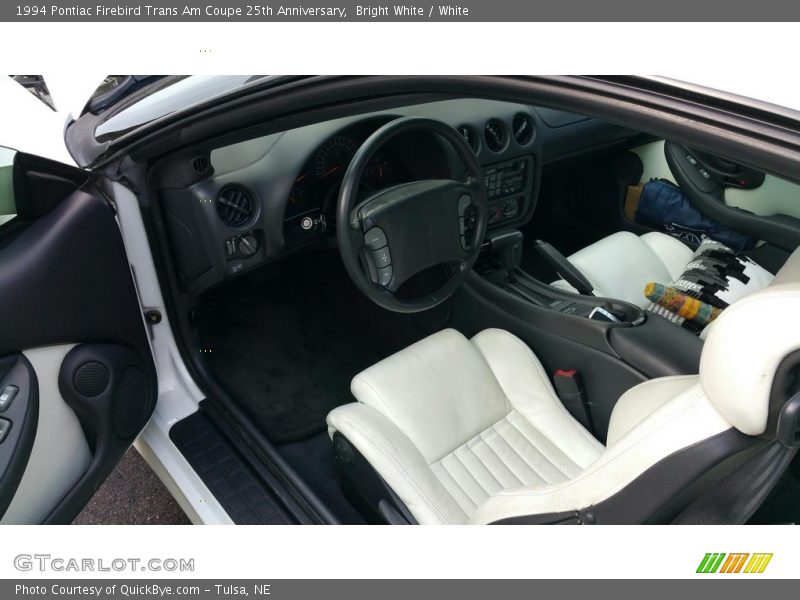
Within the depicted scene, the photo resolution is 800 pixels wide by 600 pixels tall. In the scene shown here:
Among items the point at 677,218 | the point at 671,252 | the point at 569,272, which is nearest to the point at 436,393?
the point at 569,272

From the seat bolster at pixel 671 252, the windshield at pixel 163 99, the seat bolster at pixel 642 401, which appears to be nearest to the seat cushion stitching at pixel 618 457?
the seat bolster at pixel 642 401

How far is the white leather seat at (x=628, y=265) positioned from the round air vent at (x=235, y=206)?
0.94 m

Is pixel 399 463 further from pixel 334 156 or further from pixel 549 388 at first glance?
pixel 334 156

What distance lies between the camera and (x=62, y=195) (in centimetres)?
128

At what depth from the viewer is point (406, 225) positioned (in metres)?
1.44

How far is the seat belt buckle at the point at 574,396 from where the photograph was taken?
4.93 ft

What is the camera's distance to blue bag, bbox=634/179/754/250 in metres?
2.24

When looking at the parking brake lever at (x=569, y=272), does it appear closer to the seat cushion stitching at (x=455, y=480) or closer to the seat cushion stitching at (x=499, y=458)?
the seat cushion stitching at (x=499, y=458)

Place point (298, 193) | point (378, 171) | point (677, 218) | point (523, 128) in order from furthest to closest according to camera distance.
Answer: point (677, 218), point (523, 128), point (378, 171), point (298, 193)

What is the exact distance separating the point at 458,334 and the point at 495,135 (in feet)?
2.89

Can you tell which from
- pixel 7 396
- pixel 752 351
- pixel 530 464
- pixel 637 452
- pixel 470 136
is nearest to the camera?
pixel 752 351

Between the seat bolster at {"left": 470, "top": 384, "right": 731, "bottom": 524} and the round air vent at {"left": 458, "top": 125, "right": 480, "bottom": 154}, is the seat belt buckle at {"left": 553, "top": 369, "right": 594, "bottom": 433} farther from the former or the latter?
the round air vent at {"left": 458, "top": 125, "right": 480, "bottom": 154}

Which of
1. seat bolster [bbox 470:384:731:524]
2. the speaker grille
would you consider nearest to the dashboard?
the speaker grille

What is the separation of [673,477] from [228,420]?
1173 millimetres
